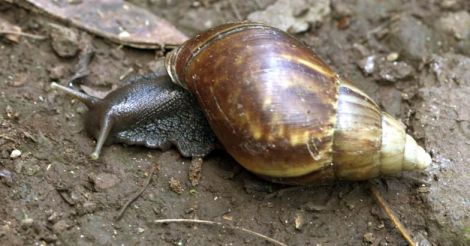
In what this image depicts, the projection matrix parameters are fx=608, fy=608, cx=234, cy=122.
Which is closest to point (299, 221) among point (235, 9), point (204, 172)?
point (204, 172)

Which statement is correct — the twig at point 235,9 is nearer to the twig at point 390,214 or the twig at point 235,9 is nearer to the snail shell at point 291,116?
the snail shell at point 291,116

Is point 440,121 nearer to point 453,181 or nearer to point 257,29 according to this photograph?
point 453,181

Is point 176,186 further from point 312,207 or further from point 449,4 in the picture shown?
point 449,4

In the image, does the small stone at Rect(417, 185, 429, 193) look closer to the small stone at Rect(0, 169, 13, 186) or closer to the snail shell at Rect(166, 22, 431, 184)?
the snail shell at Rect(166, 22, 431, 184)

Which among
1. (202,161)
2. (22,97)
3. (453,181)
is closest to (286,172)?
(202,161)

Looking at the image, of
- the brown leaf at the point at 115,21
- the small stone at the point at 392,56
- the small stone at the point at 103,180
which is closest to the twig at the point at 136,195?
the small stone at the point at 103,180

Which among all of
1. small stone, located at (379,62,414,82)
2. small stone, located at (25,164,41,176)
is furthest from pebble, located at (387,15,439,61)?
small stone, located at (25,164,41,176)
